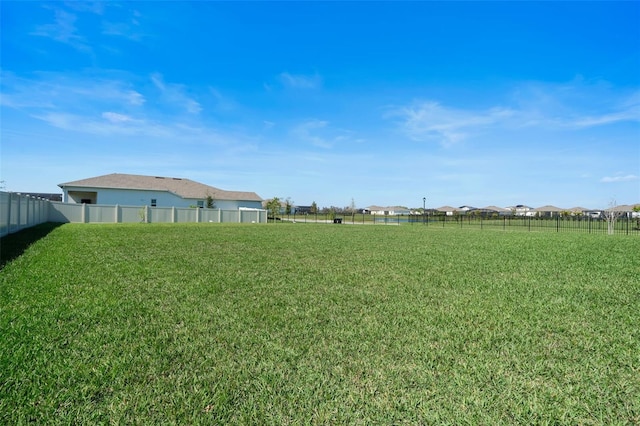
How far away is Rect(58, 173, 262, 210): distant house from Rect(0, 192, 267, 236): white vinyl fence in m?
7.05

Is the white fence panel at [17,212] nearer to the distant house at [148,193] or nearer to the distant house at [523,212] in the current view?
the distant house at [148,193]

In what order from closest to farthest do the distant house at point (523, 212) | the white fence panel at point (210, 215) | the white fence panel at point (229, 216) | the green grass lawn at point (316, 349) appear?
the green grass lawn at point (316, 349) < the white fence panel at point (210, 215) < the white fence panel at point (229, 216) < the distant house at point (523, 212)

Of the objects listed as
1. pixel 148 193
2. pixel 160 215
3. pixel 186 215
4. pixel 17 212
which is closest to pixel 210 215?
pixel 186 215

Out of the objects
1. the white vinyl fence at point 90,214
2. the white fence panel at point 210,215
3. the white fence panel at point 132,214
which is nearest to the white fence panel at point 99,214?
the white vinyl fence at point 90,214

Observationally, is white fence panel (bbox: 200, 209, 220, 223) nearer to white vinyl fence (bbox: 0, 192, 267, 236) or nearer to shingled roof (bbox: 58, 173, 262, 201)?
white vinyl fence (bbox: 0, 192, 267, 236)

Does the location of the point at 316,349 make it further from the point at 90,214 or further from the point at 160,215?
the point at 160,215

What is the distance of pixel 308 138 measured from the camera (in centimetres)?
2598

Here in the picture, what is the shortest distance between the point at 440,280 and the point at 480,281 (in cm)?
64

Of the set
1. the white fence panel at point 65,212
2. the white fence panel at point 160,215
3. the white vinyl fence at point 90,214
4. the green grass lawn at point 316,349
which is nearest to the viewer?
the green grass lawn at point 316,349

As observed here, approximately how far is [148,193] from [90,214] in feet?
29.7

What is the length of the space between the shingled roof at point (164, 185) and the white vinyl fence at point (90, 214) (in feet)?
24.0

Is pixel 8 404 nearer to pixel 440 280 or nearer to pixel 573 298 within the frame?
pixel 440 280

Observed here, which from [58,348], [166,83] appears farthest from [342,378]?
[166,83]

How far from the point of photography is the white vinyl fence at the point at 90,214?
439 inches
